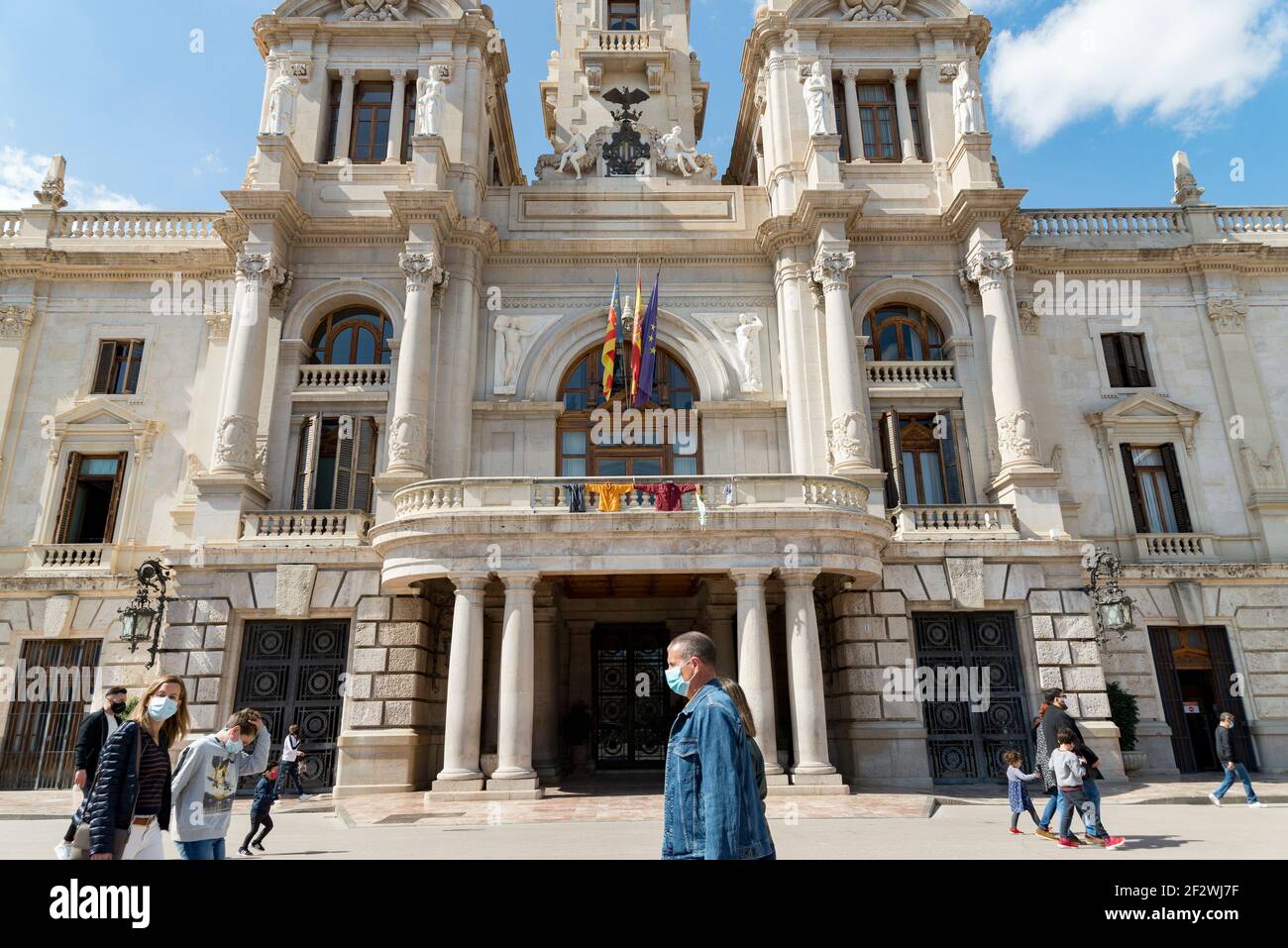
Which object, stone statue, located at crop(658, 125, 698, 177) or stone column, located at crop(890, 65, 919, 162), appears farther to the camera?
stone statue, located at crop(658, 125, 698, 177)

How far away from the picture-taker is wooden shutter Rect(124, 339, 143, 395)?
2567cm

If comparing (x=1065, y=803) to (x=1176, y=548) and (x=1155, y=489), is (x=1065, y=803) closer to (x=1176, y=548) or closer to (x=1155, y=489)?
(x=1176, y=548)

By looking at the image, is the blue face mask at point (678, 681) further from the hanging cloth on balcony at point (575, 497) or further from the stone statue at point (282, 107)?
the stone statue at point (282, 107)

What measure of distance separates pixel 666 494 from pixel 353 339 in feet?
39.9

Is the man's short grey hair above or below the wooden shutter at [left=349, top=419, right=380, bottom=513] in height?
below

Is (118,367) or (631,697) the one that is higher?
(118,367)

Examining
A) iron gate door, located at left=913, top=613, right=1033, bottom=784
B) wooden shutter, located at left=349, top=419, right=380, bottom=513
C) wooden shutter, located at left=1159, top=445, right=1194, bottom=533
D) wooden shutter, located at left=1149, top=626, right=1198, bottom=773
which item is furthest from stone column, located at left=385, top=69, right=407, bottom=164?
wooden shutter, located at left=1149, top=626, right=1198, bottom=773

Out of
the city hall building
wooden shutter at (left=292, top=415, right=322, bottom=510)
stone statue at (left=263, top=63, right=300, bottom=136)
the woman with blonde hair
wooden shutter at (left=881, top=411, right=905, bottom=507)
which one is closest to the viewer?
the woman with blonde hair

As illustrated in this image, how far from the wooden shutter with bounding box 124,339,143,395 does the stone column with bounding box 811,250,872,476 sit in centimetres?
2122

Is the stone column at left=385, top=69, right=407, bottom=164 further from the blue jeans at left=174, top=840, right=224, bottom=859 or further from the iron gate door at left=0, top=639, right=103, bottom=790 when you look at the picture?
the blue jeans at left=174, top=840, right=224, bottom=859

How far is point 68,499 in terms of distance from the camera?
80.5 ft

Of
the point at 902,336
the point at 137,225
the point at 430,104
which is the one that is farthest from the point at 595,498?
the point at 137,225

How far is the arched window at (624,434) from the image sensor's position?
24484 millimetres

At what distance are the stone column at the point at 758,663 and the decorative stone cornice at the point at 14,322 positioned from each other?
23703mm
